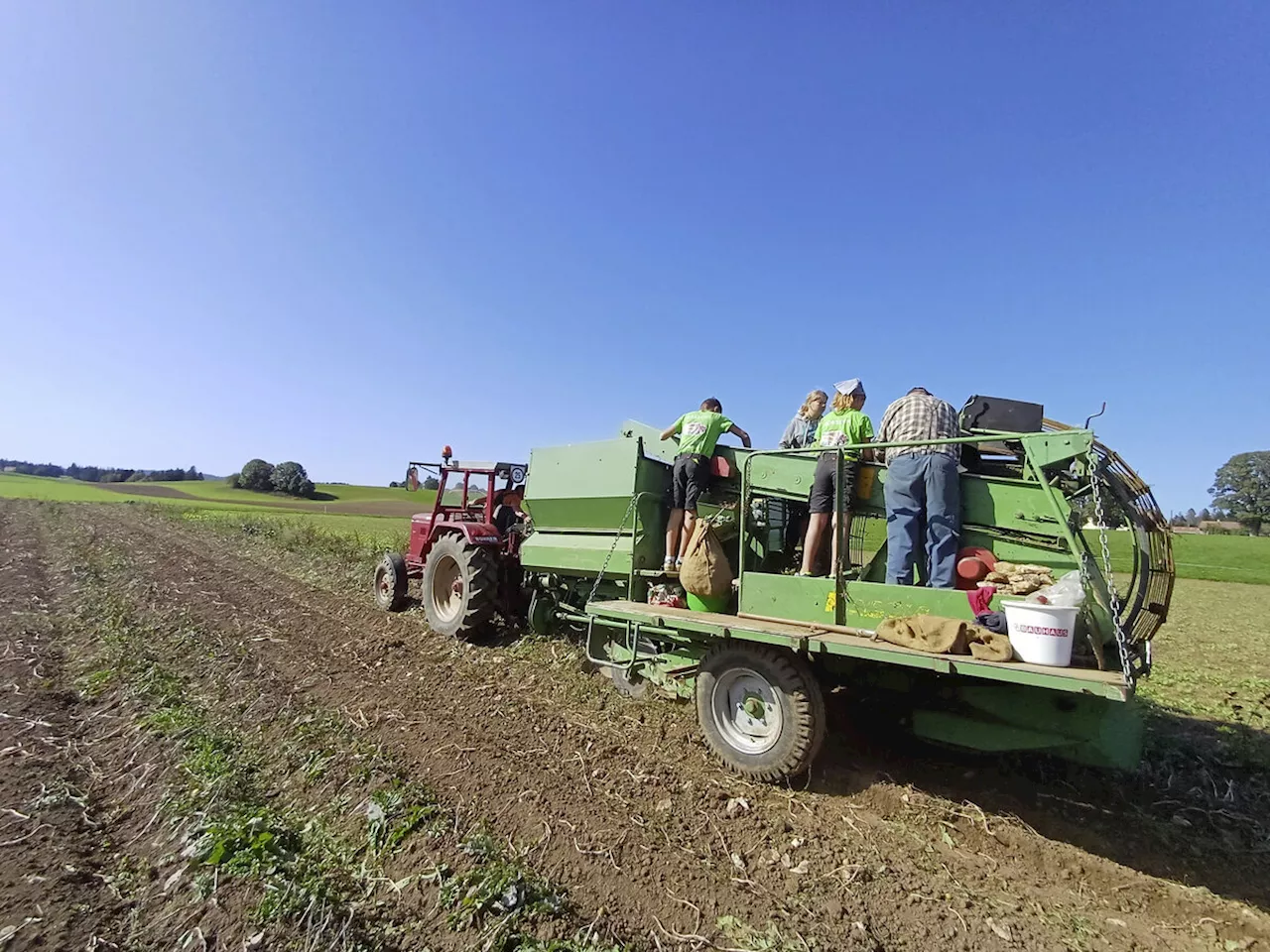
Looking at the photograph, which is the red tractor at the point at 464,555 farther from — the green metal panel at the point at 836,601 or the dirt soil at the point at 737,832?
the green metal panel at the point at 836,601

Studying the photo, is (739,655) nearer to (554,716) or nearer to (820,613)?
(820,613)

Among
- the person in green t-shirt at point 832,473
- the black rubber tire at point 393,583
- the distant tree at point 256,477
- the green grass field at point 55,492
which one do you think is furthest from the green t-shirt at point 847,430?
the distant tree at point 256,477

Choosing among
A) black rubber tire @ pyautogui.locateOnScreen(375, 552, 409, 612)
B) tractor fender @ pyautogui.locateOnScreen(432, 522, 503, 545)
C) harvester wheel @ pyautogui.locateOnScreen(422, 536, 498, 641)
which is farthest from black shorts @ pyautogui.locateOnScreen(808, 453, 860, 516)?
black rubber tire @ pyautogui.locateOnScreen(375, 552, 409, 612)

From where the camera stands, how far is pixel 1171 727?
570 centimetres

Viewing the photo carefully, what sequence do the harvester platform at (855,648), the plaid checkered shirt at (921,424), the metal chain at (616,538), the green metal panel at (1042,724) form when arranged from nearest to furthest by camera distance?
1. the harvester platform at (855,648)
2. the green metal panel at (1042,724)
3. the plaid checkered shirt at (921,424)
4. the metal chain at (616,538)

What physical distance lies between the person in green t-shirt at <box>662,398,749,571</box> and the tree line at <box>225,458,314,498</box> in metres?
67.5

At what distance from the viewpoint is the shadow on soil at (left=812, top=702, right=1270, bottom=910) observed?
11.9 feet

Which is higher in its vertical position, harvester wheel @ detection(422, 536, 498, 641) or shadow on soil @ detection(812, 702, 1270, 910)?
harvester wheel @ detection(422, 536, 498, 641)

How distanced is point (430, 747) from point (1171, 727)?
6.40 meters

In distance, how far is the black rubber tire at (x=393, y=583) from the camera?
394 inches

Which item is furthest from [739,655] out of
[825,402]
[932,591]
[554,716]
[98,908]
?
[98,908]

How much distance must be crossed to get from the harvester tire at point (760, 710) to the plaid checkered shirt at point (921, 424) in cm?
170

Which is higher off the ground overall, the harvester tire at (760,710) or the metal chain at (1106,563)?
the metal chain at (1106,563)

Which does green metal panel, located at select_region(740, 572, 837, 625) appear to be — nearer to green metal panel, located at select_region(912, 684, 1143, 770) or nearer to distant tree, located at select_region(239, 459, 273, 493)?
green metal panel, located at select_region(912, 684, 1143, 770)
